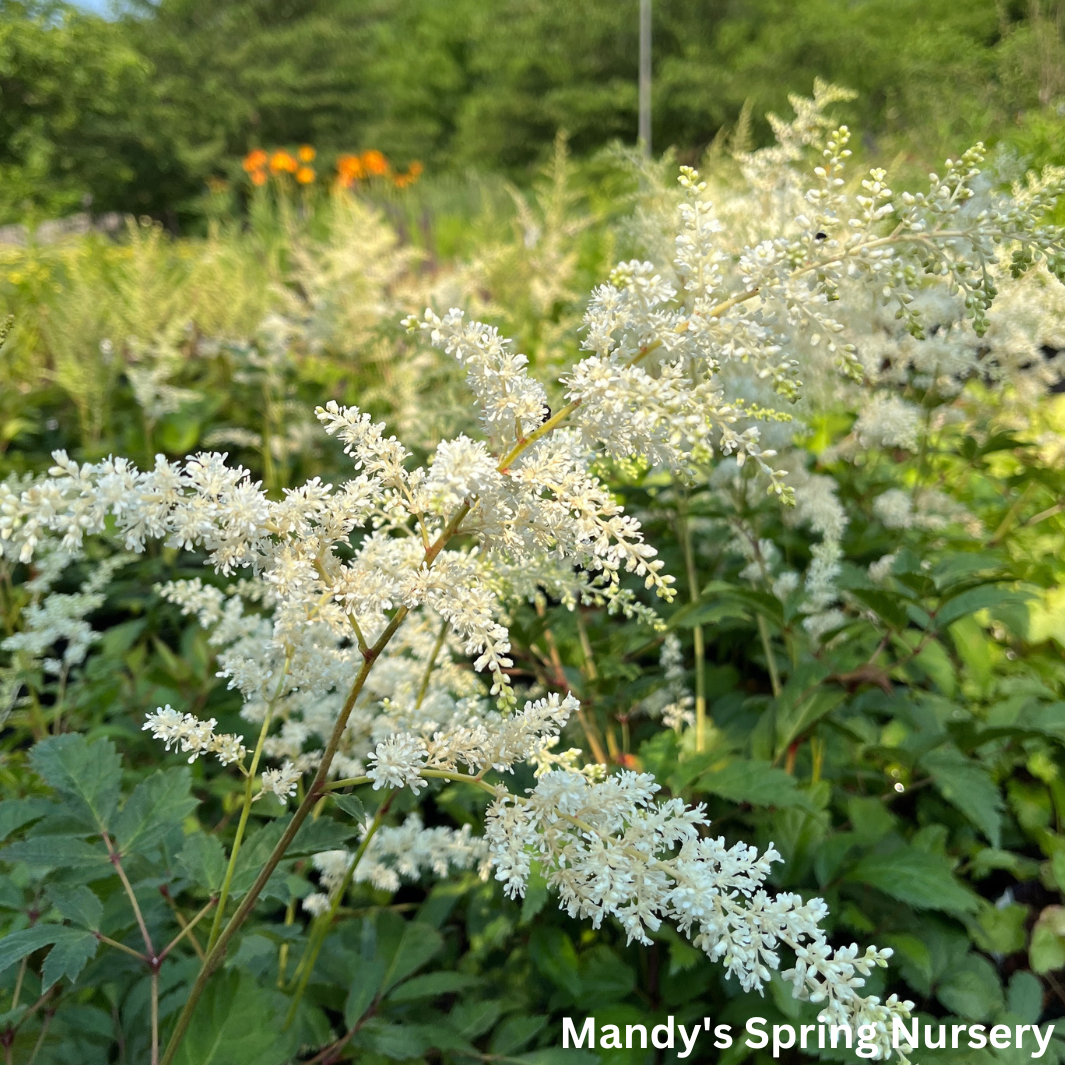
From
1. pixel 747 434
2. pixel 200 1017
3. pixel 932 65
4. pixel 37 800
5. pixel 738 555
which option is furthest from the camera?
pixel 932 65

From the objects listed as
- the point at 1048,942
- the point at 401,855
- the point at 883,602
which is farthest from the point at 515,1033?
the point at 1048,942

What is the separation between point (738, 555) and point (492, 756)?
4.99 ft

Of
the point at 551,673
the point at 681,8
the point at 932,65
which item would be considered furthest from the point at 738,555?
the point at 681,8

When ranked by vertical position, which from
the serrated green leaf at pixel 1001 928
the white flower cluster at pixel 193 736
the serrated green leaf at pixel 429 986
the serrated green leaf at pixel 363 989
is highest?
the white flower cluster at pixel 193 736

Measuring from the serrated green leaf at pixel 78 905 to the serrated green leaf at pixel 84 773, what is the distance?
0.10 meters

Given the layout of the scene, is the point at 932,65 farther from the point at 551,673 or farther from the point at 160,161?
the point at 160,161

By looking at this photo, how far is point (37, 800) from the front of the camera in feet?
3.95

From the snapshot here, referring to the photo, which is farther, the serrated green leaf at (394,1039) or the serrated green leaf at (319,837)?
the serrated green leaf at (394,1039)

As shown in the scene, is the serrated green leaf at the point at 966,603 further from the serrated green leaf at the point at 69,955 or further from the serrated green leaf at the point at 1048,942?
the serrated green leaf at the point at 69,955

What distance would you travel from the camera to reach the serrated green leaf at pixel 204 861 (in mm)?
1056

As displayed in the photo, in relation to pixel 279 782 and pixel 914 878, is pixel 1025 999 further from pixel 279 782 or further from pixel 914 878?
pixel 279 782

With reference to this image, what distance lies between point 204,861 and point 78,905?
0.16 meters

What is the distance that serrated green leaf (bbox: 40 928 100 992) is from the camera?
0.85 meters

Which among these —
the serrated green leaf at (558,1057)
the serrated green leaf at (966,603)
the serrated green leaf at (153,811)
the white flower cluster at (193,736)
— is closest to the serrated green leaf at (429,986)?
the serrated green leaf at (558,1057)
